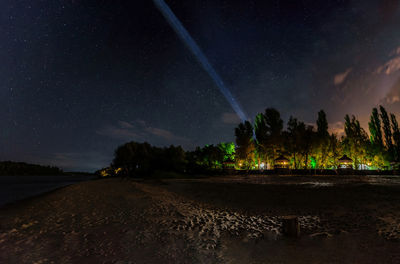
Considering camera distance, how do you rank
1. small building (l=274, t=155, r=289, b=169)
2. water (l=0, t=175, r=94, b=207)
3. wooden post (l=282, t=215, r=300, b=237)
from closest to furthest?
1. wooden post (l=282, t=215, r=300, b=237)
2. water (l=0, t=175, r=94, b=207)
3. small building (l=274, t=155, r=289, b=169)

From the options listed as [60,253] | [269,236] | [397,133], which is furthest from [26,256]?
[397,133]

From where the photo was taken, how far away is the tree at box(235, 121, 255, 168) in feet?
211

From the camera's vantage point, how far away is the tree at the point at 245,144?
64188 millimetres

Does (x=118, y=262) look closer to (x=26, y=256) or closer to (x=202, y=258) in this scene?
(x=202, y=258)

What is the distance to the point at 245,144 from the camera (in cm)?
6494

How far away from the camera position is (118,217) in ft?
30.5

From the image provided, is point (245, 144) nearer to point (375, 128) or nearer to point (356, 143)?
point (356, 143)

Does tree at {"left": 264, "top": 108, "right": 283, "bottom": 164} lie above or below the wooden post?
above

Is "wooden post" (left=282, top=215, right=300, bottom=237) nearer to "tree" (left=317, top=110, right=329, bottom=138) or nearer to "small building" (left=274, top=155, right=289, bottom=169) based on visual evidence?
"small building" (left=274, top=155, right=289, bottom=169)

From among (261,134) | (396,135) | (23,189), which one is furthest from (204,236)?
(396,135)

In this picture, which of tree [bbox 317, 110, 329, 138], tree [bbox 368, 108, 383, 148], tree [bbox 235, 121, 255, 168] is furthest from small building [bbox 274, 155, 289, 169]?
tree [bbox 368, 108, 383, 148]

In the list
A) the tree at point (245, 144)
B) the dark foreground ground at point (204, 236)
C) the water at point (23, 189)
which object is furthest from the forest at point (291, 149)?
the dark foreground ground at point (204, 236)

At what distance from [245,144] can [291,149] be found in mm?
14563

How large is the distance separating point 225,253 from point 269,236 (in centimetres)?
189
